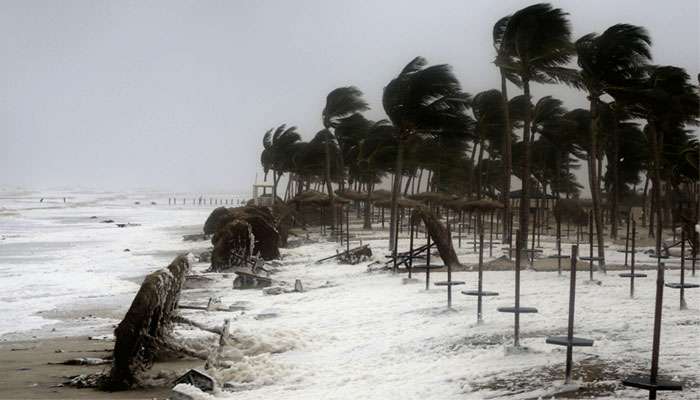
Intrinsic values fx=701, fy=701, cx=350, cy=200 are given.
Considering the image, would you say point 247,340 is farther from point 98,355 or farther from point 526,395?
point 526,395

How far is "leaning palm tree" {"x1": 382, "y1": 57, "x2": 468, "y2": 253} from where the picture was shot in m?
27.4

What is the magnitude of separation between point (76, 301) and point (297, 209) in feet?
104

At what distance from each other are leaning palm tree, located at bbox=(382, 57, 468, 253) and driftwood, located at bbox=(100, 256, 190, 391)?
17631 millimetres

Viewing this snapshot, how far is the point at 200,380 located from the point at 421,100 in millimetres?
20941

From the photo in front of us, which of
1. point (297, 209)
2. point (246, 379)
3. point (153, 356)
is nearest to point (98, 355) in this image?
point (153, 356)

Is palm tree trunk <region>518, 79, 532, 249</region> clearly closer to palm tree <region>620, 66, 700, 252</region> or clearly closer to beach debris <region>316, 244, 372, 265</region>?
palm tree <region>620, 66, 700, 252</region>

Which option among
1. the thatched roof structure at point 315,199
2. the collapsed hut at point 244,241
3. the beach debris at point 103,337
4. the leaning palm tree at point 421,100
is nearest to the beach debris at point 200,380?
the beach debris at point 103,337

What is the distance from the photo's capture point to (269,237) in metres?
25.7

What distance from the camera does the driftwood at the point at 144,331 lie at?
28.3 feet

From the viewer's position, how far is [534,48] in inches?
845

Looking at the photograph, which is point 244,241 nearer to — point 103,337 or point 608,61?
point 103,337

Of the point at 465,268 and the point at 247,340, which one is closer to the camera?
the point at 247,340

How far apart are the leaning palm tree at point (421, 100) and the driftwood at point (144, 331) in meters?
17.6

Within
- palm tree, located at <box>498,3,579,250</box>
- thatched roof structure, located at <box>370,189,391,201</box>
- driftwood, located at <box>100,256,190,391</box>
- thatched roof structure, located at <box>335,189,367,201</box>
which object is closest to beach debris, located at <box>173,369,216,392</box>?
driftwood, located at <box>100,256,190,391</box>
